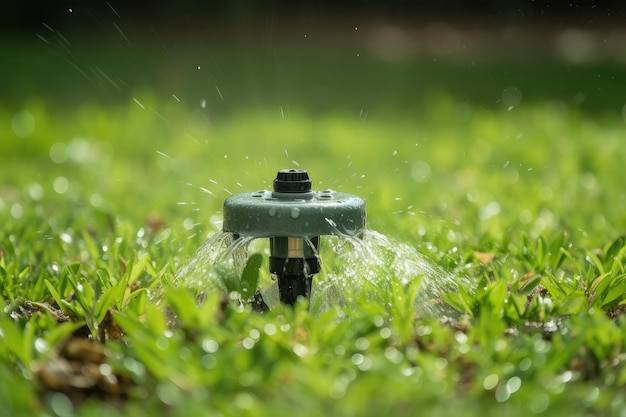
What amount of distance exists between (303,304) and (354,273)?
45 centimetres

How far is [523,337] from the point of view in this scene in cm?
218

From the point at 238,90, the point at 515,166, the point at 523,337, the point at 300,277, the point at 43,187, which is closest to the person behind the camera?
the point at 523,337

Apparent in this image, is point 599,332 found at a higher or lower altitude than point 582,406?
higher

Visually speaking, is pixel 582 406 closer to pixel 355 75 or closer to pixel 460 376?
pixel 460 376

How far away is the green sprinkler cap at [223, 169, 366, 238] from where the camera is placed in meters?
2.38

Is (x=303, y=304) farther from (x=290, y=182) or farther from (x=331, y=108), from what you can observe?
(x=331, y=108)

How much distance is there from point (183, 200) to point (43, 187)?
74 centimetres

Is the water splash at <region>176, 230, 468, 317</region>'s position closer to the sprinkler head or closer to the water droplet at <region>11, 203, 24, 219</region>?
the sprinkler head

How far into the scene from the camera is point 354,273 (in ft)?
8.63

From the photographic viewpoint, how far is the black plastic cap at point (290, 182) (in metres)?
2.51

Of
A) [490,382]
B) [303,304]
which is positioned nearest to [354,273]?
[303,304]

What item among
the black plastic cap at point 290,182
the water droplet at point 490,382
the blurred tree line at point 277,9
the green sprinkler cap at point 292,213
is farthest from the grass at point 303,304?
the blurred tree line at point 277,9

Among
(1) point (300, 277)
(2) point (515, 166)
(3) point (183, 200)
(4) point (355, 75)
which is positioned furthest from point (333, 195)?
(4) point (355, 75)

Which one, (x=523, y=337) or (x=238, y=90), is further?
(x=238, y=90)
